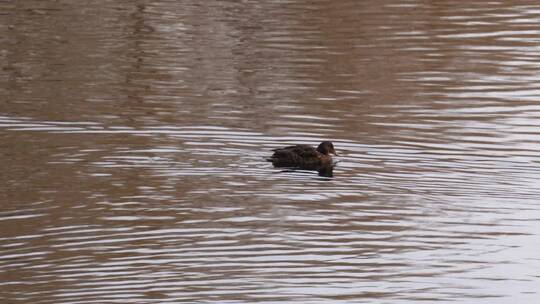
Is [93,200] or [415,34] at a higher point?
[415,34]

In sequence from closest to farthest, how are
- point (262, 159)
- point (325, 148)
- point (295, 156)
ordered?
point (295, 156) < point (325, 148) < point (262, 159)

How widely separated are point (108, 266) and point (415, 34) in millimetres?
13604

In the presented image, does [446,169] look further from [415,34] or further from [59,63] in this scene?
[415,34]

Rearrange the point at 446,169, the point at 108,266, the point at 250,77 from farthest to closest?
the point at 250,77, the point at 446,169, the point at 108,266

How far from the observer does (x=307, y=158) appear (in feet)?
48.7

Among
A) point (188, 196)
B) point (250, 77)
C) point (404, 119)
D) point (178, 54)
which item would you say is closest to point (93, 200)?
point (188, 196)

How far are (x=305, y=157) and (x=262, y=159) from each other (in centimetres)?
45

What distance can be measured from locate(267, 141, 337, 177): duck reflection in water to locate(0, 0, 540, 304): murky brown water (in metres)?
0.16

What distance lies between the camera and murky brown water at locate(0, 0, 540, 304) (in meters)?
11.0

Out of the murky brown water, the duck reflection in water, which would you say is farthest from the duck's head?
the murky brown water

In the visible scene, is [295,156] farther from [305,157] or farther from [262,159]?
[262,159]

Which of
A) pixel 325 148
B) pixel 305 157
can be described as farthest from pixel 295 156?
pixel 325 148

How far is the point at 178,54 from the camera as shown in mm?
21969

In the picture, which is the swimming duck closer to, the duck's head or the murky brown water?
the duck's head
